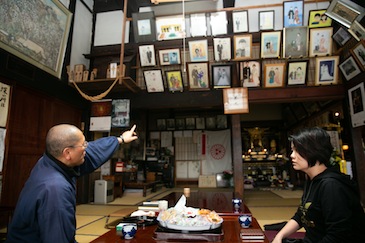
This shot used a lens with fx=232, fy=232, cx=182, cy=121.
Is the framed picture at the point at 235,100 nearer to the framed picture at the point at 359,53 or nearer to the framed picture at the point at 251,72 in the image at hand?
the framed picture at the point at 251,72

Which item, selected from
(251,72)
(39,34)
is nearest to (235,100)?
(251,72)

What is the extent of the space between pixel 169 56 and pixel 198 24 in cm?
98

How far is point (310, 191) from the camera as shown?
1.48 meters

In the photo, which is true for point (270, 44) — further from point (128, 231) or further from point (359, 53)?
point (128, 231)

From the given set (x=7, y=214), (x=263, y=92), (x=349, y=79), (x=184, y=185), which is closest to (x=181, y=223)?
(x=7, y=214)

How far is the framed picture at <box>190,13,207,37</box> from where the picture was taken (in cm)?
521

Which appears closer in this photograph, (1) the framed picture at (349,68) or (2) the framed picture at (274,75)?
(1) the framed picture at (349,68)

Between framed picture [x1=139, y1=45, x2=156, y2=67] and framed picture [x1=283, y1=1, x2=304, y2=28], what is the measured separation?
2.87 m

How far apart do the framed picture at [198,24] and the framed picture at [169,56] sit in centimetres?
62

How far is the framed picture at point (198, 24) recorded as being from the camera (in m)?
5.21

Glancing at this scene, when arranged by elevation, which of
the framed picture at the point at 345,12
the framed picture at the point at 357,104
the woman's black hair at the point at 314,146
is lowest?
the woman's black hair at the point at 314,146

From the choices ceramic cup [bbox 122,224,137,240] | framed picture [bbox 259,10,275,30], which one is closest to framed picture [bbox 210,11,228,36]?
framed picture [bbox 259,10,275,30]

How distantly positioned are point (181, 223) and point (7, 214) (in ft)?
8.86

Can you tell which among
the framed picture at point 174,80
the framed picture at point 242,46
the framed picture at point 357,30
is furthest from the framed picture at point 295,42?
the framed picture at point 174,80
